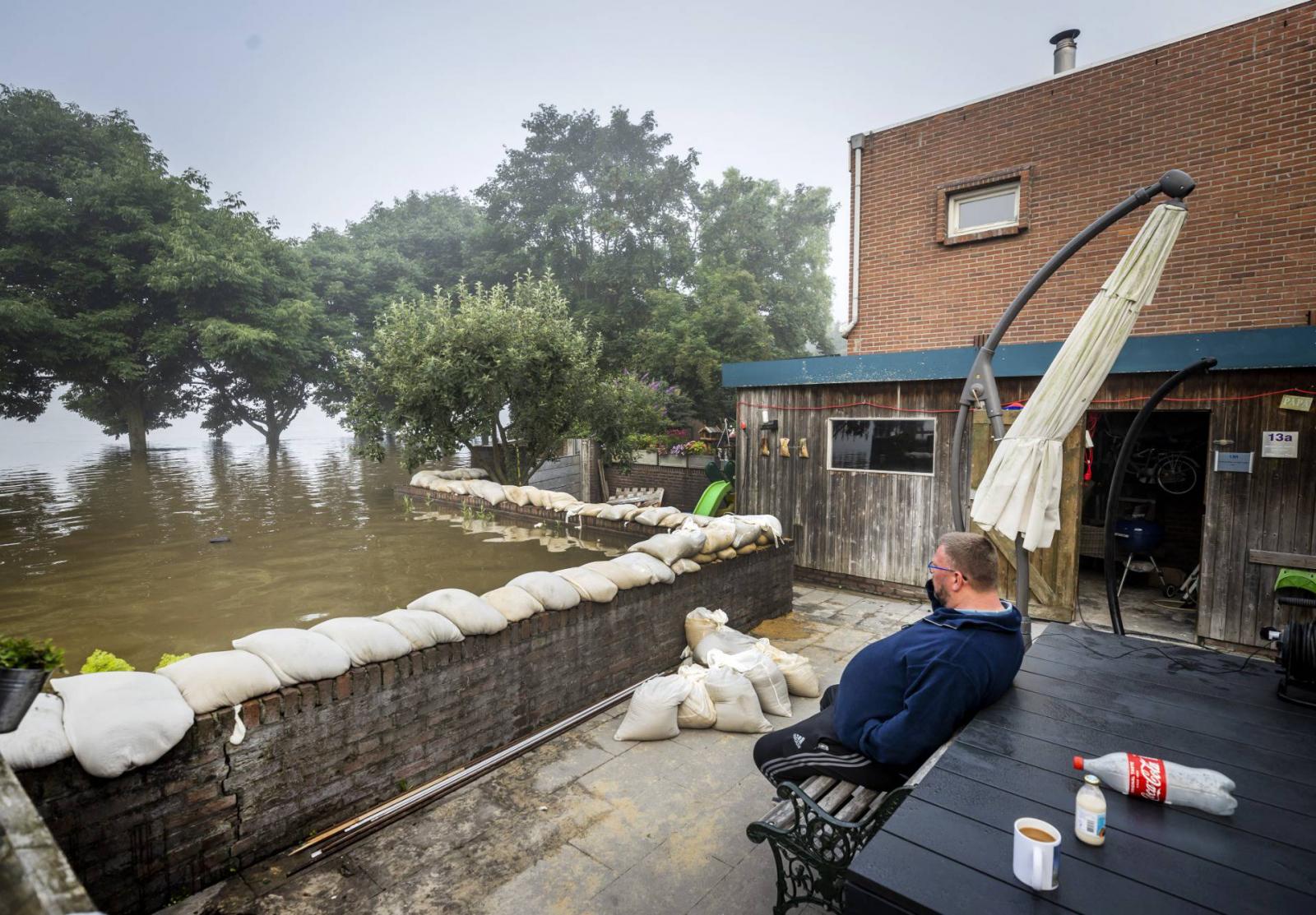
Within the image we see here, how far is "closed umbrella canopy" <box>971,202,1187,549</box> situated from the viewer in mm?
3949

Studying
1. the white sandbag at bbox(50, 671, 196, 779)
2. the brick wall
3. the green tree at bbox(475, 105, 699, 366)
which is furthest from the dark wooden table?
the green tree at bbox(475, 105, 699, 366)

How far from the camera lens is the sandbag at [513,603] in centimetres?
408

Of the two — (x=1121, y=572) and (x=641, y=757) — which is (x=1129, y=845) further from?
(x=1121, y=572)

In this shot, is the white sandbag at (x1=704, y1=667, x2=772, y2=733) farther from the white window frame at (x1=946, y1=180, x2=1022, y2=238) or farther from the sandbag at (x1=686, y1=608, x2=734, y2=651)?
the white window frame at (x1=946, y1=180, x2=1022, y2=238)

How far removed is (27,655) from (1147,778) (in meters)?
3.69

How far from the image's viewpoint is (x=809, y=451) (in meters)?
8.45

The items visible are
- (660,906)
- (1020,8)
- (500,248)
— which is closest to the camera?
(660,906)

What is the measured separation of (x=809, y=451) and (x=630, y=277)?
24.3 m

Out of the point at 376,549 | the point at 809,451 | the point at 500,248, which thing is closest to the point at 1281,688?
the point at 809,451

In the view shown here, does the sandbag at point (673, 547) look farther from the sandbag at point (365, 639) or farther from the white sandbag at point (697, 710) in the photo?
the sandbag at point (365, 639)

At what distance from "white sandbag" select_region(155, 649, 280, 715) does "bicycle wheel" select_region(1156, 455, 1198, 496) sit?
1100 cm

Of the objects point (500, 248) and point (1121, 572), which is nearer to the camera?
point (1121, 572)

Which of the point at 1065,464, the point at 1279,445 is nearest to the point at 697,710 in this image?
the point at 1065,464

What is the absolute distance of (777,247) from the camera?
38250 mm
